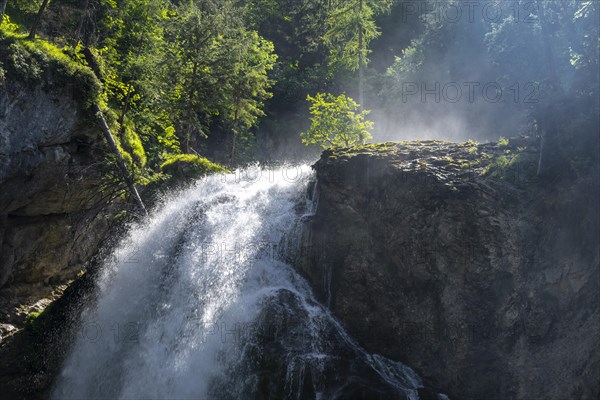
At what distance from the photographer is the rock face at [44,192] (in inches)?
597

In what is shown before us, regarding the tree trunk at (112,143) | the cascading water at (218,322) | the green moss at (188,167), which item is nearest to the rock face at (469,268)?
the cascading water at (218,322)

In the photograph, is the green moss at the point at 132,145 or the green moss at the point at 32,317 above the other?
the green moss at the point at 132,145

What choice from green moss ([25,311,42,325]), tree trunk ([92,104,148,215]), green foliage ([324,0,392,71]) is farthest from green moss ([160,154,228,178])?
green foliage ([324,0,392,71])

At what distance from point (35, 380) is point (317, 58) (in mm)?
29486

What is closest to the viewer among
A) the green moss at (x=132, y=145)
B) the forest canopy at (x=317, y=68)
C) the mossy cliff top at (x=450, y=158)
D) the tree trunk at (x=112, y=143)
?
the mossy cliff top at (x=450, y=158)

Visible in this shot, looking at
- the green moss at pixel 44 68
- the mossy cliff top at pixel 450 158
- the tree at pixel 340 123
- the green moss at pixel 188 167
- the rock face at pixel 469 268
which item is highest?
the tree at pixel 340 123

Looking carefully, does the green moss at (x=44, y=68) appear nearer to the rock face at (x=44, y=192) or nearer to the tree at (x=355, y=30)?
the rock face at (x=44, y=192)

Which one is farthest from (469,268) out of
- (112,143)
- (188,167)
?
(188,167)

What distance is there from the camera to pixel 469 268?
13258mm

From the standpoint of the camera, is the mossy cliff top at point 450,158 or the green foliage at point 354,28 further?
the green foliage at point 354,28

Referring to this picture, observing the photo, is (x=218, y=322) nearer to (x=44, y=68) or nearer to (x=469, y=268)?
(x=469, y=268)

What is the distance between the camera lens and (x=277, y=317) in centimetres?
1438

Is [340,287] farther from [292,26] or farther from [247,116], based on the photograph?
[292,26]

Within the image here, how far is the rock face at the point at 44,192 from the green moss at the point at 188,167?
3404mm
